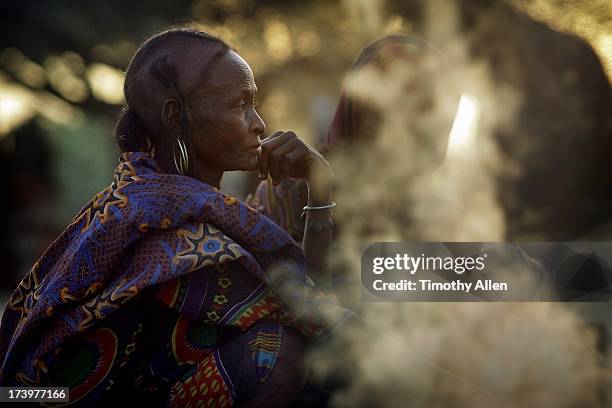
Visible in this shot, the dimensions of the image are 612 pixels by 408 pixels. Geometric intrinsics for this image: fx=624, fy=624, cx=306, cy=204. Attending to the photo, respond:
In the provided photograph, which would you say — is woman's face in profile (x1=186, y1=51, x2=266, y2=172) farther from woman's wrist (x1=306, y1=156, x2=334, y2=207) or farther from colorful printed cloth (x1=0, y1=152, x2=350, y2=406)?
woman's wrist (x1=306, y1=156, x2=334, y2=207)

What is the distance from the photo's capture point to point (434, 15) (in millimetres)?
3246

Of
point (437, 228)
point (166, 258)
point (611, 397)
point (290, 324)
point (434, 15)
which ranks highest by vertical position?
point (434, 15)

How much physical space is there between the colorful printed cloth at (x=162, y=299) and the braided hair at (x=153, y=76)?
78mm

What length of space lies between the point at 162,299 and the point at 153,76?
0.45m

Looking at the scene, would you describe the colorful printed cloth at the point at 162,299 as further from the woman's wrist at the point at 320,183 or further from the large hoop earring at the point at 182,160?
the woman's wrist at the point at 320,183

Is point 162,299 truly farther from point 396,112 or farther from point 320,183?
point 396,112

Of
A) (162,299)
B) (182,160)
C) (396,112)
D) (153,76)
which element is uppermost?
(396,112)

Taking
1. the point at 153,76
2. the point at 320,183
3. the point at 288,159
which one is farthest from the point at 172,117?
the point at 320,183

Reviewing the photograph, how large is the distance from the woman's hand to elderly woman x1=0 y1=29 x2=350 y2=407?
0.44 ft

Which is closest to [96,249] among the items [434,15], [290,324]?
[290,324]

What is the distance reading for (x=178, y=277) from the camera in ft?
4.01

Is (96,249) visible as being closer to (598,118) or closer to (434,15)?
(434,15)

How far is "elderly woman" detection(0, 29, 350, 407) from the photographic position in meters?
1.21

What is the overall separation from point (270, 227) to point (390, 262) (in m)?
0.50
